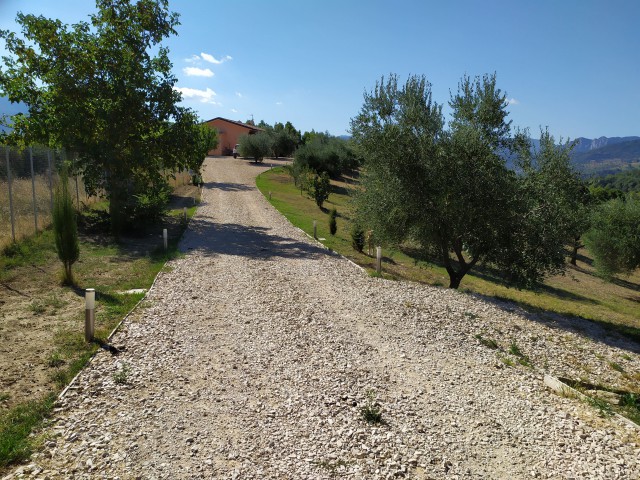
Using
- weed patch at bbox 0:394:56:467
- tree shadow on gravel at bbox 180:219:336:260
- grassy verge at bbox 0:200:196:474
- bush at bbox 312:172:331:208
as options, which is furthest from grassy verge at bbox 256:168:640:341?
weed patch at bbox 0:394:56:467

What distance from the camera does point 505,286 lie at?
798 inches

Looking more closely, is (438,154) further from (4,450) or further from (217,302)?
(4,450)

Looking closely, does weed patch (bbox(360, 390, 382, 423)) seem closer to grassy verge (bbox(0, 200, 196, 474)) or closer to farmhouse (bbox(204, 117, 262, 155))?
grassy verge (bbox(0, 200, 196, 474))

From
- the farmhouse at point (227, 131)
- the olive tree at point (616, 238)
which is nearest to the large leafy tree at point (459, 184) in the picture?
the olive tree at point (616, 238)

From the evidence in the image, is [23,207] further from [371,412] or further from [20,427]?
[371,412]

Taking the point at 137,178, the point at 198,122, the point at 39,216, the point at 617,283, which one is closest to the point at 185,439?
the point at 39,216

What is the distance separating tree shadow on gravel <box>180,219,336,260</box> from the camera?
17828 millimetres

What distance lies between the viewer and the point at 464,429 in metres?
6.11

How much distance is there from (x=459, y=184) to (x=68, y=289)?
11456mm

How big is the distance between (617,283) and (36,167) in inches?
1492

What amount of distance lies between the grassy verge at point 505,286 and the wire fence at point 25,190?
38.5 feet

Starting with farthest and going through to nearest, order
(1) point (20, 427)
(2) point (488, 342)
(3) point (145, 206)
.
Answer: (3) point (145, 206), (2) point (488, 342), (1) point (20, 427)

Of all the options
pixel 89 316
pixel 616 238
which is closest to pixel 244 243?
pixel 89 316

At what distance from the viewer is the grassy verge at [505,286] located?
Result: 56.1 ft
